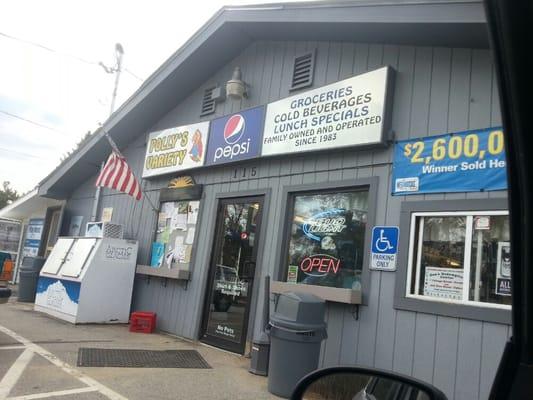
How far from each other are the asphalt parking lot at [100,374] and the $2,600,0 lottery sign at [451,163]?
2853 mm

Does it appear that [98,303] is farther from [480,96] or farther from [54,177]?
[480,96]

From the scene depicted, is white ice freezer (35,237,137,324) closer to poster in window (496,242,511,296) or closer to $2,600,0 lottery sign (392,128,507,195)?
$2,600,0 lottery sign (392,128,507,195)

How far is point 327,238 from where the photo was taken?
653 cm

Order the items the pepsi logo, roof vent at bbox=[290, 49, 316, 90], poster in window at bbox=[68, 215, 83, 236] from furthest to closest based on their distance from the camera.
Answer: poster in window at bbox=[68, 215, 83, 236] → the pepsi logo → roof vent at bbox=[290, 49, 316, 90]

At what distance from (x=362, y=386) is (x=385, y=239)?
3953 mm

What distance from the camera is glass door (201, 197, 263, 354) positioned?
739 centimetres

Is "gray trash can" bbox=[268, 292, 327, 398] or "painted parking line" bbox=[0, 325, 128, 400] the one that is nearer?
"painted parking line" bbox=[0, 325, 128, 400]

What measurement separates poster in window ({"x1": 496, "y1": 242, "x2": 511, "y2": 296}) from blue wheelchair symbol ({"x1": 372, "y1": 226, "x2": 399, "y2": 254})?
3.67ft

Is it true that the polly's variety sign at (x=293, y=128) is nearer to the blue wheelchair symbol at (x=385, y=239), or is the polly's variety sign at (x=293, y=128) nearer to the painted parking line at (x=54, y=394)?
the blue wheelchair symbol at (x=385, y=239)

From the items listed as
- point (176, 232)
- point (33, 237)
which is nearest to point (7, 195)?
point (33, 237)

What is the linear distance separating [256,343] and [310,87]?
3620 mm

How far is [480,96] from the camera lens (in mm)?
5312

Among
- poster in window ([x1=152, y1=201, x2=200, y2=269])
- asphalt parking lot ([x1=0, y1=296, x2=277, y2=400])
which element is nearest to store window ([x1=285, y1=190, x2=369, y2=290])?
asphalt parking lot ([x1=0, y1=296, x2=277, y2=400])

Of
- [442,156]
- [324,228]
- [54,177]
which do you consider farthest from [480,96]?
[54,177]
